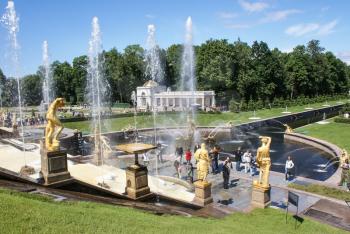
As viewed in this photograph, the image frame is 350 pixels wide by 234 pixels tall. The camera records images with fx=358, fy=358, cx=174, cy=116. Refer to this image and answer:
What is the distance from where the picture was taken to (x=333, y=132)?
1484 inches

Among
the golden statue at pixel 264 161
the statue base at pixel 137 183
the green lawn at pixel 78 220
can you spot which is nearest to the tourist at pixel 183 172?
the golden statue at pixel 264 161

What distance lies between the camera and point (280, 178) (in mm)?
20438

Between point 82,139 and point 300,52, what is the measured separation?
274ft

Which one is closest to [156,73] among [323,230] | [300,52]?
[300,52]

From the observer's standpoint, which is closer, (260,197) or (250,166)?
(260,197)

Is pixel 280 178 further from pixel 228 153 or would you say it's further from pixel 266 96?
pixel 266 96

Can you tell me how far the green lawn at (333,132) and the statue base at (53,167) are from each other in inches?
949

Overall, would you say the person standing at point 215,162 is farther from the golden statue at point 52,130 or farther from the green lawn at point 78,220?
the green lawn at point 78,220

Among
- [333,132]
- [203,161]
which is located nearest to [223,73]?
[333,132]

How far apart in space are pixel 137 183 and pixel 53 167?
10.0 ft

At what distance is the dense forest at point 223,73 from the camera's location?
7362 centimetres

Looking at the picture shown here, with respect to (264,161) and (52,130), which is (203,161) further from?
(52,130)

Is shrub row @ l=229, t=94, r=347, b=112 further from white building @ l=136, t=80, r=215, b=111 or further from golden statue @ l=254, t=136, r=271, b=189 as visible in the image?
golden statue @ l=254, t=136, r=271, b=189

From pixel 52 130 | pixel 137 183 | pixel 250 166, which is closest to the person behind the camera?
pixel 137 183
